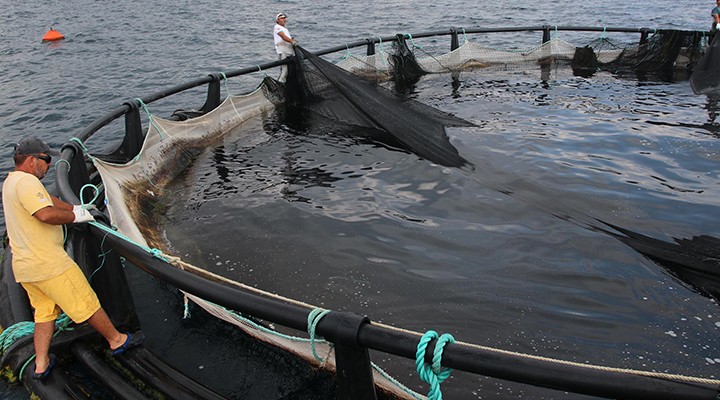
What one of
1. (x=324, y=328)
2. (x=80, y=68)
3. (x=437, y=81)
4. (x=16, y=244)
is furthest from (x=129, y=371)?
(x=80, y=68)

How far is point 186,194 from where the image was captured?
8055mm

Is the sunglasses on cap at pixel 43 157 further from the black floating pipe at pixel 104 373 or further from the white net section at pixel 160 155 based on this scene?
the black floating pipe at pixel 104 373

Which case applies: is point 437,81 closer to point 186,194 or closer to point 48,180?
point 186,194

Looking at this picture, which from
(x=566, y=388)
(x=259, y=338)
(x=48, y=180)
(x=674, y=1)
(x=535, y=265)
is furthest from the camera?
(x=674, y=1)

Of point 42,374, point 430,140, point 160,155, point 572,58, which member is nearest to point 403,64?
point 572,58

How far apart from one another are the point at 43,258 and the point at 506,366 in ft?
11.7

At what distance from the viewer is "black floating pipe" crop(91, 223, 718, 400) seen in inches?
79.8

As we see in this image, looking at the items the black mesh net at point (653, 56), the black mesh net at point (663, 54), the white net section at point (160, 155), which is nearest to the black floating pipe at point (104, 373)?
the white net section at point (160, 155)

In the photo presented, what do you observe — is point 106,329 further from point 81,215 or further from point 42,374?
point 81,215

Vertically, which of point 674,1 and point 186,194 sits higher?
point 674,1

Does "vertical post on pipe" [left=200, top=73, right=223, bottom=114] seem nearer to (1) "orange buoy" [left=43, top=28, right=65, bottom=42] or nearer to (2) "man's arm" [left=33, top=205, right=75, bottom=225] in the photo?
(2) "man's arm" [left=33, top=205, right=75, bottom=225]

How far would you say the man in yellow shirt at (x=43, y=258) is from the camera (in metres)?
3.90

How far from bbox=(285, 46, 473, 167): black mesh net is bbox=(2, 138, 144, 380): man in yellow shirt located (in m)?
5.83

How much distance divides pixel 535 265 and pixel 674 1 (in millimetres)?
29919
